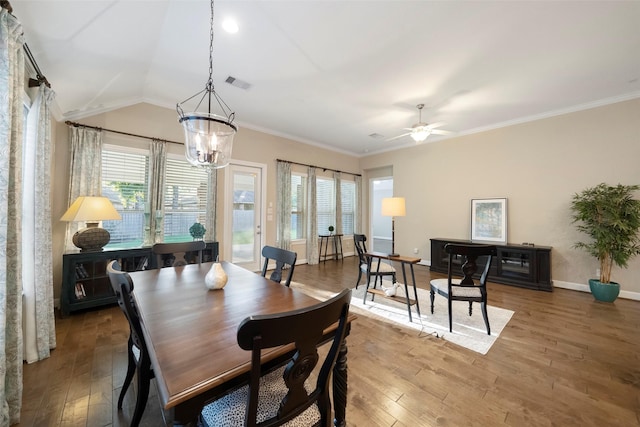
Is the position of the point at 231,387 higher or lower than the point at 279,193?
lower

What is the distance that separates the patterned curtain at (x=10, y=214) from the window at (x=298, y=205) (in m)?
4.55

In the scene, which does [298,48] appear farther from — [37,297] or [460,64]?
[37,297]

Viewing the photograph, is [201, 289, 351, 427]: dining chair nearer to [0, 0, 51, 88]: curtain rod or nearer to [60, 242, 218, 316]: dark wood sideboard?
[0, 0, 51, 88]: curtain rod

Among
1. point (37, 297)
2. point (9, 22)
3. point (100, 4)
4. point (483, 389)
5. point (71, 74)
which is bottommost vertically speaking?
point (483, 389)

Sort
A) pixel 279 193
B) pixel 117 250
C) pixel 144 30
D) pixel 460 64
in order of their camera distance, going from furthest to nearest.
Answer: pixel 279 193, pixel 117 250, pixel 460 64, pixel 144 30

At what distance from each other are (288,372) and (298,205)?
207 inches

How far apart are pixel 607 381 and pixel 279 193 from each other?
5085mm

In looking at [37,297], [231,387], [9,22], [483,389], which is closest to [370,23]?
[9,22]

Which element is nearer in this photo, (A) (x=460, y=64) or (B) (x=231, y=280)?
(B) (x=231, y=280)

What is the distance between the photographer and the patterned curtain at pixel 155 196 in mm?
3729

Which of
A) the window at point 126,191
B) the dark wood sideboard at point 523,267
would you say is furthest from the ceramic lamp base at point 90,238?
the dark wood sideboard at point 523,267

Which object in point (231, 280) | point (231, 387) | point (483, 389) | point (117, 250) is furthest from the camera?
point (117, 250)

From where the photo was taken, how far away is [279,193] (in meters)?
5.48

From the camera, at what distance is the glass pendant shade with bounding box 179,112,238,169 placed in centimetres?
166
